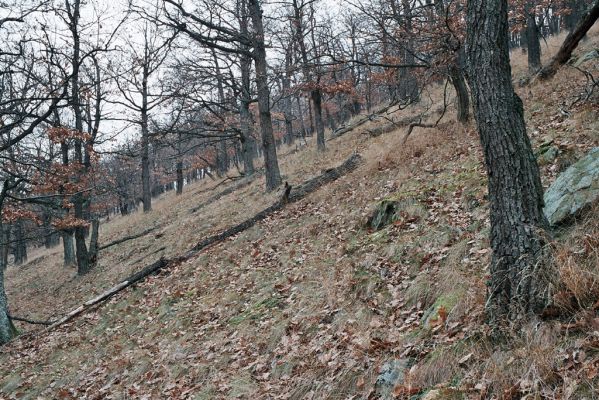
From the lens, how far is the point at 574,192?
477 centimetres

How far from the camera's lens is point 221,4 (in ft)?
42.1

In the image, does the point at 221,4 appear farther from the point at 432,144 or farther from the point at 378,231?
the point at 378,231

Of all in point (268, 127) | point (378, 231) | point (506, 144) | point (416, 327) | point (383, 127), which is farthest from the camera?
point (383, 127)

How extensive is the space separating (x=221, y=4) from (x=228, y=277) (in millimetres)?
8212

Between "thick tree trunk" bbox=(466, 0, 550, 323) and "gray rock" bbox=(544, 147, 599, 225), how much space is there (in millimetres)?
1052

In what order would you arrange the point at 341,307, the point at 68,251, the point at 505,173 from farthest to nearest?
the point at 68,251 → the point at 341,307 → the point at 505,173

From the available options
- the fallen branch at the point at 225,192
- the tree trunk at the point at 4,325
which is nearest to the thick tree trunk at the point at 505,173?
the tree trunk at the point at 4,325

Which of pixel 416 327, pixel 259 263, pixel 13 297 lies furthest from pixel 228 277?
pixel 13 297

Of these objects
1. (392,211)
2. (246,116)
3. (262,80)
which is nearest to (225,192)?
(246,116)

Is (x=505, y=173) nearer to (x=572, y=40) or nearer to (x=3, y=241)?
(x=572, y=40)

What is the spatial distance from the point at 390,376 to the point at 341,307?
1840 mm

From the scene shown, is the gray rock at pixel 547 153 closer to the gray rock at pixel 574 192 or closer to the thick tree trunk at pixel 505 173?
the gray rock at pixel 574 192

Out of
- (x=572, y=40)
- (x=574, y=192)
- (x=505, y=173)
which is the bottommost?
(x=574, y=192)

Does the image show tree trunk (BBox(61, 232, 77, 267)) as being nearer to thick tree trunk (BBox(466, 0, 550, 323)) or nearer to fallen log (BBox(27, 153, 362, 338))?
fallen log (BBox(27, 153, 362, 338))
